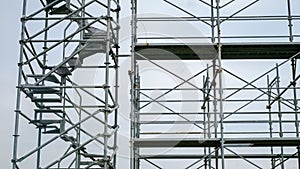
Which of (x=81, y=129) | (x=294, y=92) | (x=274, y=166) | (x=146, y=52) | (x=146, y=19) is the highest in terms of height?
(x=146, y=19)

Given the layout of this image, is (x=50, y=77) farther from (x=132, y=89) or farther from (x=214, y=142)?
(x=214, y=142)

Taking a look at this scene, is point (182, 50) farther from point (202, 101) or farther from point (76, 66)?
point (76, 66)

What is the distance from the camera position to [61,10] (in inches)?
435

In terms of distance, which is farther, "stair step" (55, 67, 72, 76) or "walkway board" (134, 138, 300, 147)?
"walkway board" (134, 138, 300, 147)

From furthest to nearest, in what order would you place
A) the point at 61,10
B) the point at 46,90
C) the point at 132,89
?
the point at 132,89 < the point at 61,10 < the point at 46,90

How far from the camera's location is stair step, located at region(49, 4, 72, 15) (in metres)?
10.9

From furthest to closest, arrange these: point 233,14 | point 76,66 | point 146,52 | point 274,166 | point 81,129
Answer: point 274,166
point 233,14
point 146,52
point 76,66
point 81,129

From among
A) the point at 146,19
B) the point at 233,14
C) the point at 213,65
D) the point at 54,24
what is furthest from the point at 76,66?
the point at 233,14

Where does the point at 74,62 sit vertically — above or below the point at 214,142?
above

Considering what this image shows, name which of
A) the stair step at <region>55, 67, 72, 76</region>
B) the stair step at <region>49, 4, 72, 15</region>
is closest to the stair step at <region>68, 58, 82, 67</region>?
the stair step at <region>55, 67, 72, 76</region>

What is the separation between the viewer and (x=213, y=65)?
12.2 m

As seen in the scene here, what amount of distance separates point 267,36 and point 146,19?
291 centimetres

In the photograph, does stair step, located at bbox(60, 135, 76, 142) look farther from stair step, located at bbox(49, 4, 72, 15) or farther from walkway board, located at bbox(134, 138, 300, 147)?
stair step, located at bbox(49, 4, 72, 15)

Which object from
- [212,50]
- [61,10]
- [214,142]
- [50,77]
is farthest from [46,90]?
[212,50]
